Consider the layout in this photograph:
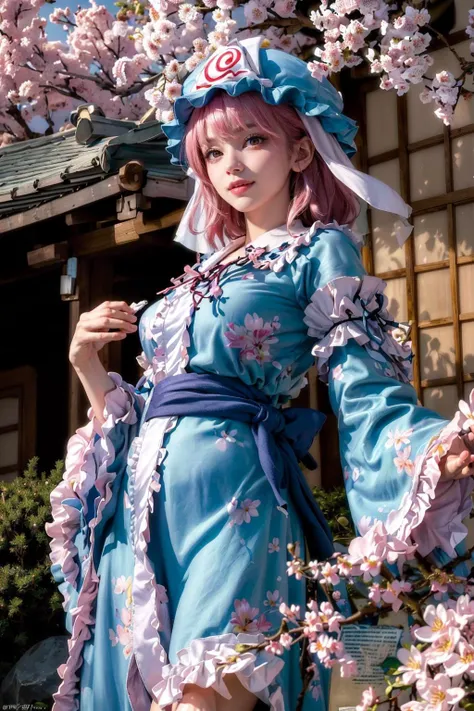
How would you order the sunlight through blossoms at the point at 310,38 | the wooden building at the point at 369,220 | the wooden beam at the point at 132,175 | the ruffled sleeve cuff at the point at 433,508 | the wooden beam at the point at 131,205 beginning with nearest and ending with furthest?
the ruffled sleeve cuff at the point at 433,508
the sunlight through blossoms at the point at 310,38
the wooden building at the point at 369,220
the wooden beam at the point at 132,175
the wooden beam at the point at 131,205

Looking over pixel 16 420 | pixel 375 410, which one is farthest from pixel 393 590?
pixel 16 420

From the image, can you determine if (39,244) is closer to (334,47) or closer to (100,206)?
(100,206)

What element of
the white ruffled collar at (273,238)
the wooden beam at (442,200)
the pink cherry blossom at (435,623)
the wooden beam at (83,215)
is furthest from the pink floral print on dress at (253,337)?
the wooden beam at (83,215)

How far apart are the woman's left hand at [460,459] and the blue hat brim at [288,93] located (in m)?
1.18

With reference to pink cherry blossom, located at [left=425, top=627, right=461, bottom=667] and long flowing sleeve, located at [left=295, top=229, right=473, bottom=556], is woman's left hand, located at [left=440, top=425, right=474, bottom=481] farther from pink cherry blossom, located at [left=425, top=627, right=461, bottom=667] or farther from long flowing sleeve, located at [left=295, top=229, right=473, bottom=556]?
pink cherry blossom, located at [left=425, top=627, right=461, bottom=667]

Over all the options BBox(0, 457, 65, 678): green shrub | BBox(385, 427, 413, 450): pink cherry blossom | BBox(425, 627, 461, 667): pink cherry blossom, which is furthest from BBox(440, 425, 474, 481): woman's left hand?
BBox(0, 457, 65, 678): green shrub

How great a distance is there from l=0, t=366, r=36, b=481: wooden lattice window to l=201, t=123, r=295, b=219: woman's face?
6997 millimetres

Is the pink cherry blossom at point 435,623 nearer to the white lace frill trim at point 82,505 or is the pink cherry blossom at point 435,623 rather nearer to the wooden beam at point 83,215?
the white lace frill trim at point 82,505

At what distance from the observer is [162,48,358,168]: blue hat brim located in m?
3.34

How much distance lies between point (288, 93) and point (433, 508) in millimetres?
1332

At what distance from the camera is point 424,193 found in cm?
655

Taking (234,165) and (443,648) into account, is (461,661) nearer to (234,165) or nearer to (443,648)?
(443,648)

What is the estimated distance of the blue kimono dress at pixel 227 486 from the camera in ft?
9.38

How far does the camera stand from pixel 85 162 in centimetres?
724
